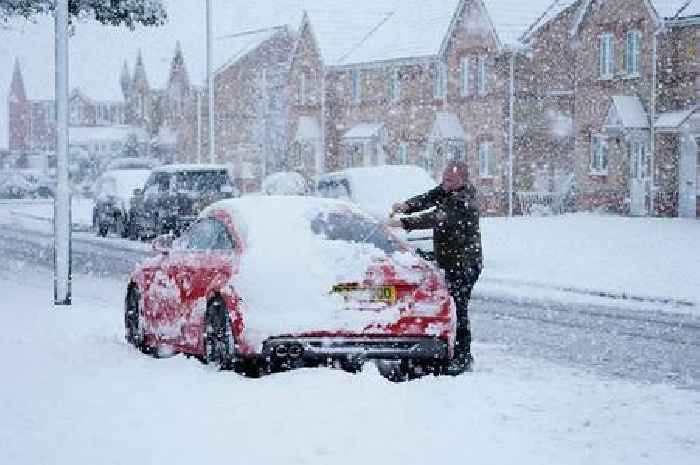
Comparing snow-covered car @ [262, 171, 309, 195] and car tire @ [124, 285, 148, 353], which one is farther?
snow-covered car @ [262, 171, 309, 195]

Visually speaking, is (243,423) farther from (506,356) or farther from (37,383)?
(506,356)

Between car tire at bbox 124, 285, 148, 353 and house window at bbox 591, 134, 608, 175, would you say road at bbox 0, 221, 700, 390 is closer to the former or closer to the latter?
car tire at bbox 124, 285, 148, 353

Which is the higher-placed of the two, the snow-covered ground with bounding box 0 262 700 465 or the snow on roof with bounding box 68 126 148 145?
the snow on roof with bounding box 68 126 148 145

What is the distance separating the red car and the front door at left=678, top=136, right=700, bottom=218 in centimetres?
2971

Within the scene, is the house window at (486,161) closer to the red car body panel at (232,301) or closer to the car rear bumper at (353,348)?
the red car body panel at (232,301)

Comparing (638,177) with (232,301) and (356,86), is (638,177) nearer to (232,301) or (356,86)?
(356,86)

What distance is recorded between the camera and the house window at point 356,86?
58.0 m

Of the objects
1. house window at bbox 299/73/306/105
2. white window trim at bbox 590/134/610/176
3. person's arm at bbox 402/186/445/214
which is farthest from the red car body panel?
house window at bbox 299/73/306/105

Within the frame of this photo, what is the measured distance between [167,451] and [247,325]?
7.72ft

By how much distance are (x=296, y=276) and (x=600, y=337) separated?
538 cm

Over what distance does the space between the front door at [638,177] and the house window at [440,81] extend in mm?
10957

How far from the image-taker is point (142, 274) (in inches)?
516

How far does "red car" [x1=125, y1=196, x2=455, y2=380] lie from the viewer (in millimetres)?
10352

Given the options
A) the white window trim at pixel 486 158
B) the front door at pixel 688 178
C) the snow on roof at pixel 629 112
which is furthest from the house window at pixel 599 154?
the white window trim at pixel 486 158
